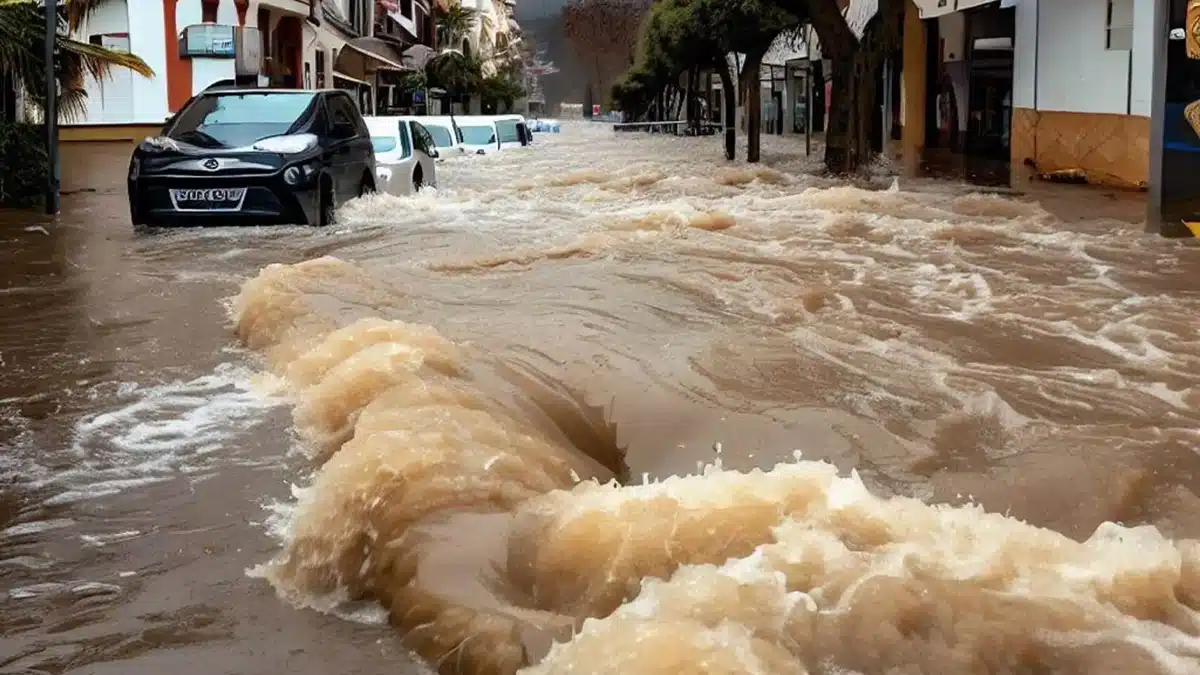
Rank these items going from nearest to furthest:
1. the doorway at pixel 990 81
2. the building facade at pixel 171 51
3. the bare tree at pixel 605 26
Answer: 1. the doorway at pixel 990 81
2. the building facade at pixel 171 51
3. the bare tree at pixel 605 26

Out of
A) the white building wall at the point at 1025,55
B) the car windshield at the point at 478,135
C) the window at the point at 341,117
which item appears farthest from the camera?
the car windshield at the point at 478,135

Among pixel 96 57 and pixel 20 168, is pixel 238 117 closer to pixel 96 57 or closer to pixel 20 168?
pixel 96 57

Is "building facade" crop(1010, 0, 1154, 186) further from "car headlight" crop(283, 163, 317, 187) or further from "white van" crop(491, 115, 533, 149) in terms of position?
"white van" crop(491, 115, 533, 149)

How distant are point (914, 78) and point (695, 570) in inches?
1306

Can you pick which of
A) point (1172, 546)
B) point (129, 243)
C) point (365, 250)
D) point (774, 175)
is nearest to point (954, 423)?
→ point (1172, 546)

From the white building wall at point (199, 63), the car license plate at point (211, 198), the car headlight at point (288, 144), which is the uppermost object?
the white building wall at point (199, 63)

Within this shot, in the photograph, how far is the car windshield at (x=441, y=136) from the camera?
31547mm

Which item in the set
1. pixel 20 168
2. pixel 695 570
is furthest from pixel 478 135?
pixel 695 570

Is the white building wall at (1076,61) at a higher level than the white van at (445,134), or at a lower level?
higher

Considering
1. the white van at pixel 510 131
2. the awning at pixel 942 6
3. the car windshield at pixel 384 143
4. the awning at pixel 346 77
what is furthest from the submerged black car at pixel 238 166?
the awning at pixel 346 77

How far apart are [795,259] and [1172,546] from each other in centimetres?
793

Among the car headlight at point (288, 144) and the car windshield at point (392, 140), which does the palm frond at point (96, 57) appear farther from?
the car headlight at point (288, 144)

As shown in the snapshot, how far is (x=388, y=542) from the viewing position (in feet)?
13.8

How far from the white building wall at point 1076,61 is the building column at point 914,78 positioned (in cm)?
940
